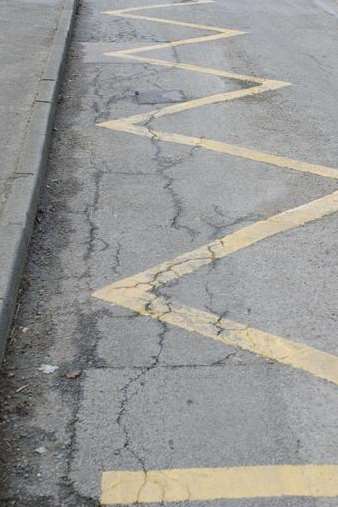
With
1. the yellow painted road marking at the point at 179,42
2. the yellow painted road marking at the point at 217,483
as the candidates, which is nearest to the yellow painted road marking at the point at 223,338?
the yellow painted road marking at the point at 217,483

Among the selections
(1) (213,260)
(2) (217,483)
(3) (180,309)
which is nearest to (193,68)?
(1) (213,260)

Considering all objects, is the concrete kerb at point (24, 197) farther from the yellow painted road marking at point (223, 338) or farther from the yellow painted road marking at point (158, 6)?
the yellow painted road marking at point (158, 6)

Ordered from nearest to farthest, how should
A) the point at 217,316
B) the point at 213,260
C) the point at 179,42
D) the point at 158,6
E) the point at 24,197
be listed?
the point at 217,316 < the point at 213,260 < the point at 24,197 < the point at 179,42 < the point at 158,6

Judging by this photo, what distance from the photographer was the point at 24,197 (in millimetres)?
5715

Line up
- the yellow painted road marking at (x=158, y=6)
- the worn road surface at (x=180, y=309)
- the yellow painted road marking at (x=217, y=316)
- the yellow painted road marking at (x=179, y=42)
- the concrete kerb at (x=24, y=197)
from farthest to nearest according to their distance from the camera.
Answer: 1. the yellow painted road marking at (x=158, y=6)
2. the yellow painted road marking at (x=179, y=42)
3. the concrete kerb at (x=24, y=197)
4. the yellow painted road marking at (x=217, y=316)
5. the worn road surface at (x=180, y=309)

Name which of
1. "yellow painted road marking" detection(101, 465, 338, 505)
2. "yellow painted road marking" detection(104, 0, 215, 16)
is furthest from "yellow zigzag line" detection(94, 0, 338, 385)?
"yellow painted road marking" detection(104, 0, 215, 16)

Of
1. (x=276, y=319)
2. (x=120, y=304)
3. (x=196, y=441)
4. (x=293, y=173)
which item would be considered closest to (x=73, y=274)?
(x=120, y=304)

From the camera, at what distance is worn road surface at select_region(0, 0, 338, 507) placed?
137 inches

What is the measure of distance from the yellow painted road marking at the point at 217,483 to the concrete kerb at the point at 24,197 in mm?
1182

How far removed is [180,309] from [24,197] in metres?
1.75

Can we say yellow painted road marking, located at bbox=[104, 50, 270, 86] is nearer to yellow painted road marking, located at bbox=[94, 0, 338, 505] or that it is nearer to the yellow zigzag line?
the yellow zigzag line

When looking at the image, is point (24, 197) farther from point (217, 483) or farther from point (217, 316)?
point (217, 483)

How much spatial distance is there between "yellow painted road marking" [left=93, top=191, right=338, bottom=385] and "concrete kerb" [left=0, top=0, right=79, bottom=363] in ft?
1.97

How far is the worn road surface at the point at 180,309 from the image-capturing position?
3469 millimetres
